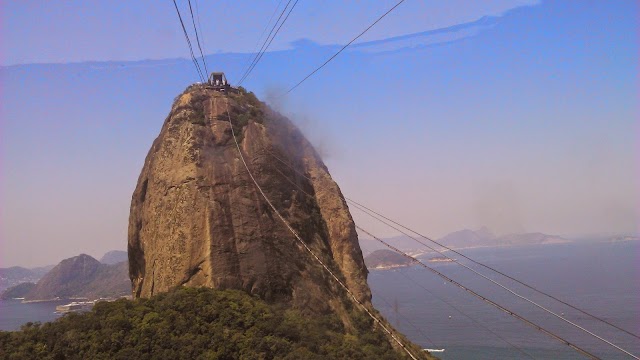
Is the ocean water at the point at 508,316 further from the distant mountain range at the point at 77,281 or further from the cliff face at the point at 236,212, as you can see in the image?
the cliff face at the point at 236,212

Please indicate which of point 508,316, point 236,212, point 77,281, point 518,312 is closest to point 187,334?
point 236,212

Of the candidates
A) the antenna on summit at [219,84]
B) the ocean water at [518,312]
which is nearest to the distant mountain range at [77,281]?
the ocean water at [518,312]

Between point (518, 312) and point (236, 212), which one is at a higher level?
point (236, 212)

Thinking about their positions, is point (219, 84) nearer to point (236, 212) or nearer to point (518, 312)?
point (236, 212)

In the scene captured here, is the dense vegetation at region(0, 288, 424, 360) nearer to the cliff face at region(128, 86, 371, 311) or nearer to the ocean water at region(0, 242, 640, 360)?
the cliff face at region(128, 86, 371, 311)

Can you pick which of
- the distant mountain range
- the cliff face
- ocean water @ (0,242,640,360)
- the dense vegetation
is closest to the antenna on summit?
the cliff face

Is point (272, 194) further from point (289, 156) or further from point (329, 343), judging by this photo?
point (329, 343)
